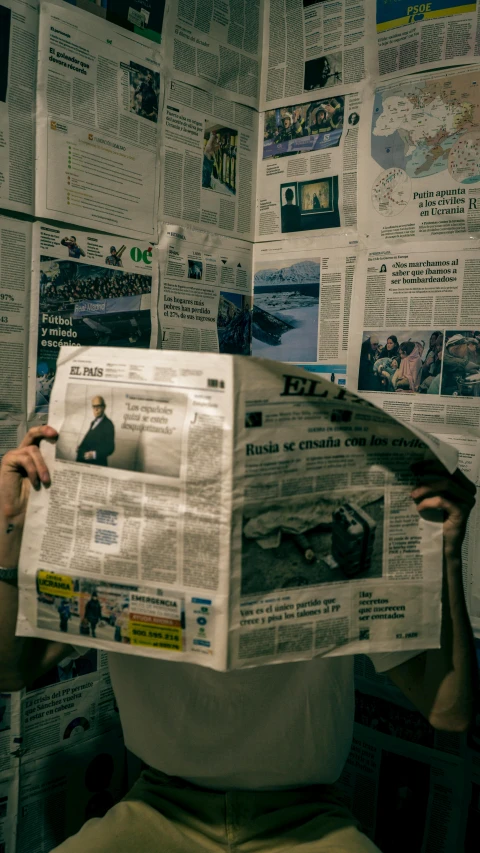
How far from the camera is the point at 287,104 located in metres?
1.20

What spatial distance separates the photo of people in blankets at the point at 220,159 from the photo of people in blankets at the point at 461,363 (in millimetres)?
513

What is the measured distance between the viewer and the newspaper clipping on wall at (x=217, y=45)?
1070mm

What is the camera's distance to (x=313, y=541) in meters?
0.59

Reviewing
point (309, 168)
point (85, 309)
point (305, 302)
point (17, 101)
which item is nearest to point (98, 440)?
point (85, 309)

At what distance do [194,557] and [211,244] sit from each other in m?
0.78

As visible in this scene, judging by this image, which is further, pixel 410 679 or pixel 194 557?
pixel 410 679

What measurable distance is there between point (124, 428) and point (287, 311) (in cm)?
72

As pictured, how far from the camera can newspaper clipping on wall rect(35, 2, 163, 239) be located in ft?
2.96

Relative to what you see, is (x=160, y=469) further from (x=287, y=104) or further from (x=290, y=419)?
(x=287, y=104)

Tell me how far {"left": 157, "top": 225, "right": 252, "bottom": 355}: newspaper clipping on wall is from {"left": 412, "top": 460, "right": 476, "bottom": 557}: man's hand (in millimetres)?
607

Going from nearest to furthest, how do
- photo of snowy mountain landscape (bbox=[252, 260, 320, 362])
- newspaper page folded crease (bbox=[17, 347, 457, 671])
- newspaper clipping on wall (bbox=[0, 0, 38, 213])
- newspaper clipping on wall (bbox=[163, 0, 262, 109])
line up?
newspaper page folded crease (bbox=[17, 347, 457, 671]) → newspaper clipping on wall (bbox=[0, 0, 38, 213]) → newspaper clipping on wall (bbox=[163, 0, 262, 109]) → photo of snowy mountain landscape (bbox=[252, 260, 320, 362])

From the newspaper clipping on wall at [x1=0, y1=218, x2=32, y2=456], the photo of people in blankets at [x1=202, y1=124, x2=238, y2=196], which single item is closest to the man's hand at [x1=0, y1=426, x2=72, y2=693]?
the newspaper clipping on wall at [x1=0, y1=218, x2=32, y2=456]

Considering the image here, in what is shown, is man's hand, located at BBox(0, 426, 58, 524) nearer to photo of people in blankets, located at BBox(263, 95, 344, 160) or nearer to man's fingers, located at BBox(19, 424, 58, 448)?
man's fingers, located at BBox(19, 424, 58, 448)

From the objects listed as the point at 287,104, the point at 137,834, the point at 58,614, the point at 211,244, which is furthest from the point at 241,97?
the point at 137,834
